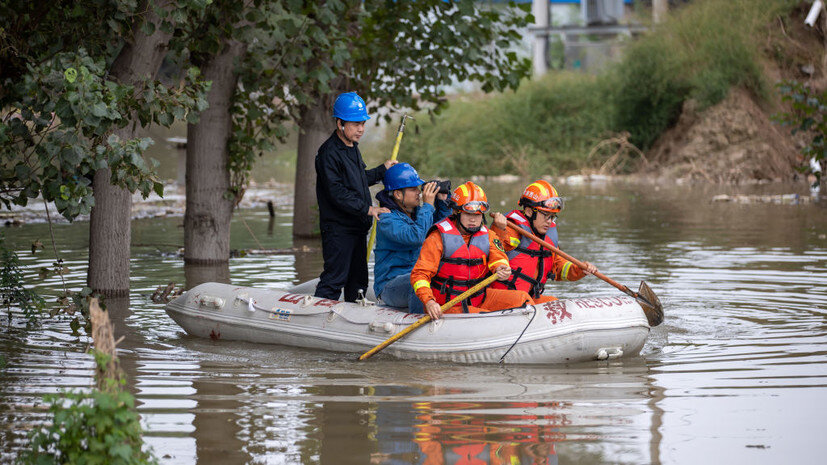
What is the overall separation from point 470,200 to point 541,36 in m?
35.5

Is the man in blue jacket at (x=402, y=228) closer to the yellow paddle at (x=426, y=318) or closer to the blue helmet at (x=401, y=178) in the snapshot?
the blue helmet at (x=401, y=178)

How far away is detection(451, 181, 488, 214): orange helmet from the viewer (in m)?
7.32

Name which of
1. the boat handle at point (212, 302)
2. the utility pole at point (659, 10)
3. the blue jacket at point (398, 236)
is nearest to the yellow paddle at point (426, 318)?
the blue jacket at point (398, 236)

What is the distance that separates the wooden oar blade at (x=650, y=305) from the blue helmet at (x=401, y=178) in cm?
182

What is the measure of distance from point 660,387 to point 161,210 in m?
15.1

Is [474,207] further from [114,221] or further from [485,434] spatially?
[114,221]

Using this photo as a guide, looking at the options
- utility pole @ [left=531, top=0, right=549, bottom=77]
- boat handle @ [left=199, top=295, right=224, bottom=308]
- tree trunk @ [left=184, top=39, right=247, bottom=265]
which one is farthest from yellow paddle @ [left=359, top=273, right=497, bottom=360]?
utility pole @ [left=531, top=0, right=549, bottom=77]

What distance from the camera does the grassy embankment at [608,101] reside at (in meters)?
28.1

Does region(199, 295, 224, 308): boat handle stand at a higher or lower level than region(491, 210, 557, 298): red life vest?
lower

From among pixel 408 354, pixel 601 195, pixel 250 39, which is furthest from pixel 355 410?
pixel 601 195

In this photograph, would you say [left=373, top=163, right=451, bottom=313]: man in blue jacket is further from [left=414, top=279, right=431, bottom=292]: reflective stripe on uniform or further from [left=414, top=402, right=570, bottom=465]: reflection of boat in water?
[left=414, top=402, right=570, bottom=465]: reflection of boat in water

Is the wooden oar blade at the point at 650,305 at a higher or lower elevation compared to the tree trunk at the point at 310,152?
lower

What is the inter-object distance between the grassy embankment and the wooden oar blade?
20.9 m

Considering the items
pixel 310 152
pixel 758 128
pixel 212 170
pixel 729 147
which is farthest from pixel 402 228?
pixel 729 147
